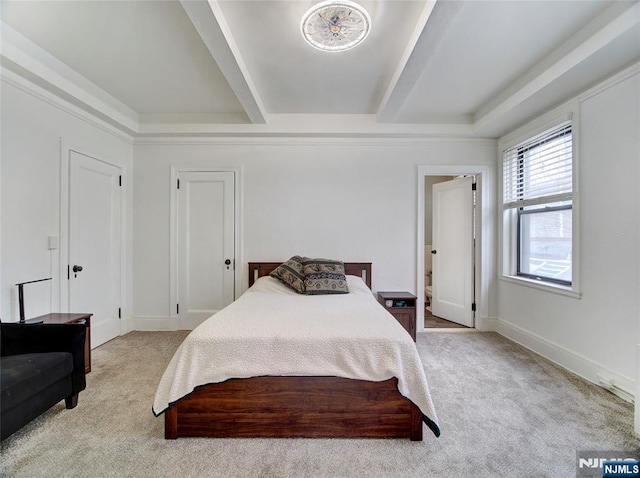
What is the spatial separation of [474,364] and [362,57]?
2.91 meters

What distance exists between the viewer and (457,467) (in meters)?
1.44

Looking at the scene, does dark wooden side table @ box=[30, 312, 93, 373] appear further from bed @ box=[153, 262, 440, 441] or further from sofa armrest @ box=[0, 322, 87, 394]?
bed @ box=[153, 262, 440, 441]

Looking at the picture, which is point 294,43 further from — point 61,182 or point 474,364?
point 474,364

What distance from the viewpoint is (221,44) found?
6.32ft

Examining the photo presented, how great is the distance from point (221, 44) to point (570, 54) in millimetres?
2573

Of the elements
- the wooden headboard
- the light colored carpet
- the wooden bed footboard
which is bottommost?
the light colored carpet

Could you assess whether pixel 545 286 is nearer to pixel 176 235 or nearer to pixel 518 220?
pixel 518 220

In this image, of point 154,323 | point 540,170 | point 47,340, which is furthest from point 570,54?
point 154,323

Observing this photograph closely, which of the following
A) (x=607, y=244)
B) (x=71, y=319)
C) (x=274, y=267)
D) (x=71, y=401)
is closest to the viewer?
(x=71, y=401)

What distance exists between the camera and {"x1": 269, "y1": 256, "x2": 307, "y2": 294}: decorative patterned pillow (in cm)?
286

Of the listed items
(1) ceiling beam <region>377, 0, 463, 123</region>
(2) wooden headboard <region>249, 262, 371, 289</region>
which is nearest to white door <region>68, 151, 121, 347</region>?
(2) wooden headboard <region>249, 262, 371, 289</region>

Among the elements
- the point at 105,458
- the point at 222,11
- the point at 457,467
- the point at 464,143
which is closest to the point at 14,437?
the point at 105,458

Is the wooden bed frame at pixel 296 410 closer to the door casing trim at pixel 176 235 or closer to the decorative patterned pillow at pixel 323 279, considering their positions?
the decorative patterned pillow at pixel 323 279

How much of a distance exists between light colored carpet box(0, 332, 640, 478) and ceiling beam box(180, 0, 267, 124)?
8.31ft
